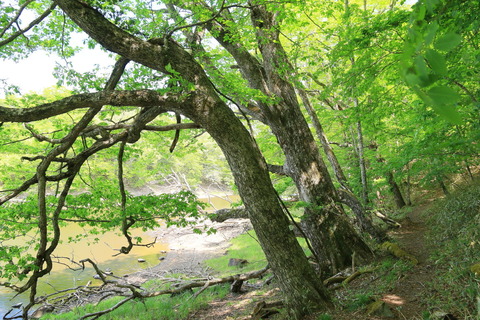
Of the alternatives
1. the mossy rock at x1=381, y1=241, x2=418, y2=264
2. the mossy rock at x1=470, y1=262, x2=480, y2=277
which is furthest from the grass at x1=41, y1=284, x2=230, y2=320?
the mossy rock at x1=470, y1=262, x2=480, y2=277

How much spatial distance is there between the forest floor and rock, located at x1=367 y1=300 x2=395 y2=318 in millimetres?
27

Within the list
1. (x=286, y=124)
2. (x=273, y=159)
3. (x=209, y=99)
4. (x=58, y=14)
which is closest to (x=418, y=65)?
(x=209, y=99)

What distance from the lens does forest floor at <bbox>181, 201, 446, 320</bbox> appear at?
3848mm

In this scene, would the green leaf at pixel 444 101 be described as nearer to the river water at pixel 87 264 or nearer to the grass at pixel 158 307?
the grass at pixel 158 307

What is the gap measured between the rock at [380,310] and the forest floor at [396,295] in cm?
3

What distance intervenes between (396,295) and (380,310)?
75 centimetres

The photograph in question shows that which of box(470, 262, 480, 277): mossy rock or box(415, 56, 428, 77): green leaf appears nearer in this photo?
box(415, 56, 428, 77): green leaf

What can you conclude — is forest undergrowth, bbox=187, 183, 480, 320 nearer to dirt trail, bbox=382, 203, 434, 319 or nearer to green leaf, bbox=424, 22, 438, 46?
dirt trail, bbox=382, 203, 434, 319

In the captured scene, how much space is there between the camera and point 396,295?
435 centimetres

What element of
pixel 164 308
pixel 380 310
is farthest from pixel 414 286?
pixel 164 308

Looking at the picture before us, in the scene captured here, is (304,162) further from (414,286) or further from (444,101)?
(444,101)

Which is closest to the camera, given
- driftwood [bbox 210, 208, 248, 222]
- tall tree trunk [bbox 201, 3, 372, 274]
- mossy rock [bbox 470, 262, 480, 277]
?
mossy rock [bbox 470, 262, 480, 277]

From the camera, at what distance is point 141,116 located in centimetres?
416

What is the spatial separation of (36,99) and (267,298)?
21.8 feet
